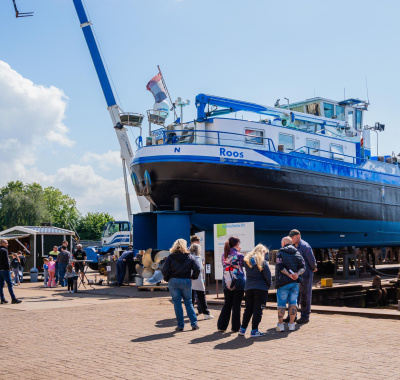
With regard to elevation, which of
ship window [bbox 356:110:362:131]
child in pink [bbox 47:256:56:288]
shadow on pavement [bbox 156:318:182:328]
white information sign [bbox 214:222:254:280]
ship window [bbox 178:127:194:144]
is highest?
ship window [bbox 356:110:362:131]

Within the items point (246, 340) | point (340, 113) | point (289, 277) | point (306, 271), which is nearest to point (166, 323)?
point (246, 340)

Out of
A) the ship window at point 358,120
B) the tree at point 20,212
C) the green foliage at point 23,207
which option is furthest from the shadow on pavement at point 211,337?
the tree at point 20,212

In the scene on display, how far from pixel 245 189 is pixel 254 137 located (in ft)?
7.79

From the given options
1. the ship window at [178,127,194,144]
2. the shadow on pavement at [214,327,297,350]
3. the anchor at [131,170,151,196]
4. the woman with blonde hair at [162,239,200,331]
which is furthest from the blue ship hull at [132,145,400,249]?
the shadow on pavement at [214,327,297,350]

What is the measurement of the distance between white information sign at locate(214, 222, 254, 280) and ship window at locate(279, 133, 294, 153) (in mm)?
→ 8707

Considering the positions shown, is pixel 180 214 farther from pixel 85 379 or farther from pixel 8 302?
pixel 85 379

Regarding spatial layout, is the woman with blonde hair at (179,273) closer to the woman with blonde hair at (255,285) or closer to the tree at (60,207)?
the woman with blonde hair at (255,285)

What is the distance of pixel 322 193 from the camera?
22875 millimetres

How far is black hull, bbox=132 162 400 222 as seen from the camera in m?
19.8

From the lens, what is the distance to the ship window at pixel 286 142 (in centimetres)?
2242

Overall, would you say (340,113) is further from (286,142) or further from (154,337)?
(154,337)

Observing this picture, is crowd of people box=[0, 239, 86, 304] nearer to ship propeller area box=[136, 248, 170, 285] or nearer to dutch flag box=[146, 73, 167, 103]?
ship propeller area box=[136, 248, 170, 285]

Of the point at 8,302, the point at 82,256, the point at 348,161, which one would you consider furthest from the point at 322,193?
the point at 8,302

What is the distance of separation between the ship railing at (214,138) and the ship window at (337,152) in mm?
4296
